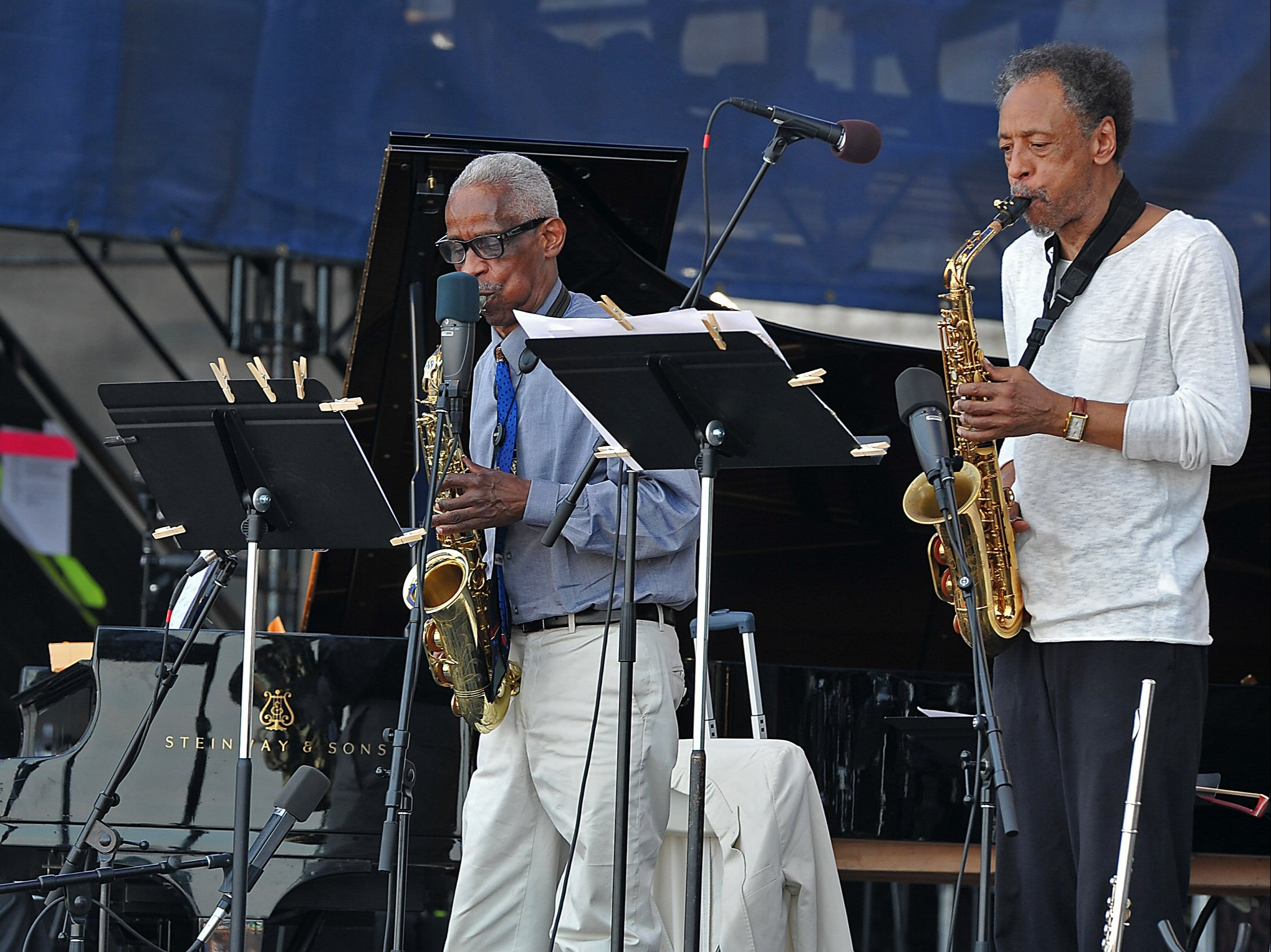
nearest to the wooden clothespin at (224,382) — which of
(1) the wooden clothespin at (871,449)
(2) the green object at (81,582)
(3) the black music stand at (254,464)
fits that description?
(3) the black music stand at (254,464)

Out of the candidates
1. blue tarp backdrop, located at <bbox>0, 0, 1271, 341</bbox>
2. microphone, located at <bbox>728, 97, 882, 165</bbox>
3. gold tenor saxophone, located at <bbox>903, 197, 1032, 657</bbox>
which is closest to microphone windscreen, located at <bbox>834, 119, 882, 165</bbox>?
microphone, located at <bbox>728, 97, 882, 165</bbox>

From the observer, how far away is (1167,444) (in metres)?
2.87

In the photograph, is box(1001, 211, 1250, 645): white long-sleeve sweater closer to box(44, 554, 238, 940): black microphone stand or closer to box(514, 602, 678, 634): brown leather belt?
box(514, 602, 678, 634): brown leather belt

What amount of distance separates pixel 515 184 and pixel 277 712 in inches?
65.0

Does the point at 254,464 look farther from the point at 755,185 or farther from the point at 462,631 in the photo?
the point at 755,185

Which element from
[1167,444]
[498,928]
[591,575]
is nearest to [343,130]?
[591,575]

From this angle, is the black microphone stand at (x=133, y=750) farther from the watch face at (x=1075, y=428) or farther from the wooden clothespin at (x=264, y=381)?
the watch face at (x=1075, y=428)

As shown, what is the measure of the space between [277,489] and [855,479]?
2.53 metres

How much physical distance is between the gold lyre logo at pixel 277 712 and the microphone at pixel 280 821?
3.08 ft

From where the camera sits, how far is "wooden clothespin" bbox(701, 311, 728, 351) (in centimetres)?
274

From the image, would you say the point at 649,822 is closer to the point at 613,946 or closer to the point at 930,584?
the point at 613,946

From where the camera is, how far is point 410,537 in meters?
2.95

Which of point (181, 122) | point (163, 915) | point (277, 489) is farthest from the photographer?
point (181, 122)

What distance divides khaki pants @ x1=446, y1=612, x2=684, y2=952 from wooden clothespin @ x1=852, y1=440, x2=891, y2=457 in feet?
2.39
